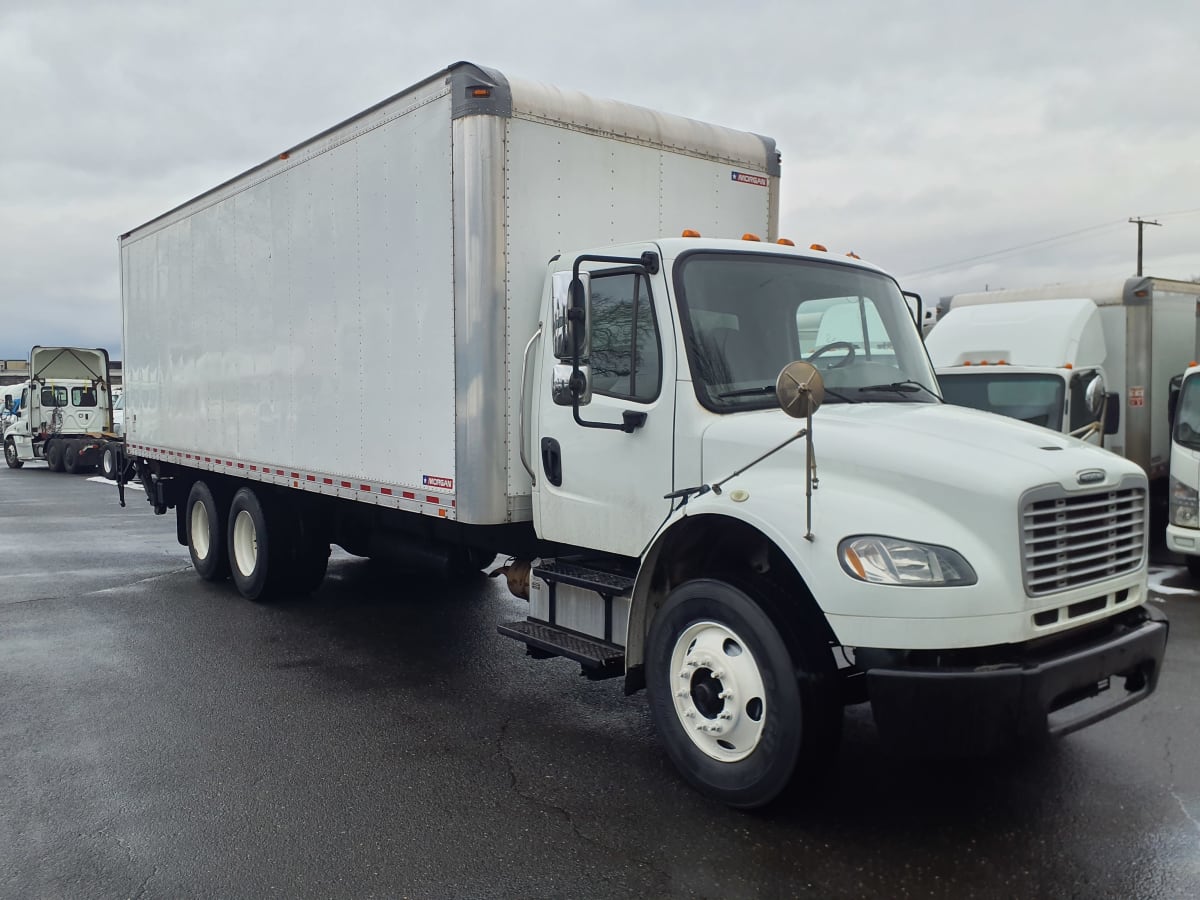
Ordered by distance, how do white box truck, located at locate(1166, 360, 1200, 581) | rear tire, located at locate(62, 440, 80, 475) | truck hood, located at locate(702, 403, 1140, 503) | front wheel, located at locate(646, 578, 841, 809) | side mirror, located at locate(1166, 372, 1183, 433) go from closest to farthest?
truck hood, located at locate(702, 403, 1140, 503)
front wheel, located at locate(646, 578, 841, 809)
white box truck, located at locate(1166, 360, 1200, 581)
side mirror, located at locate(1166, 372, 1183, 433)
rear tire, located at locate(62, 440, 80, 475)

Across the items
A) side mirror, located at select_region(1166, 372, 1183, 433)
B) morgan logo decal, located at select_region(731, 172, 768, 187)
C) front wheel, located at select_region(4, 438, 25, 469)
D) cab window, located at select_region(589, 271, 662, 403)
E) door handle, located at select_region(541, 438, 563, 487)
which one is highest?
morgan logo decal, located at select_region(731, 172, 768, 187)

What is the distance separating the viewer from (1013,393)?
1074cm

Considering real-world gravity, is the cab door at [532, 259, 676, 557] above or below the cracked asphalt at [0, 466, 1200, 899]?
above

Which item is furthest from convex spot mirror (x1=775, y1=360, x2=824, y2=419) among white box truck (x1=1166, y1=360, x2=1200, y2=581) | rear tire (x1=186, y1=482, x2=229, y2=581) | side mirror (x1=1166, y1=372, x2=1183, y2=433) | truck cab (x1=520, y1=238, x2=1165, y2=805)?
side mirror (x1=1166, y1=372, x2=1183, y2=433)

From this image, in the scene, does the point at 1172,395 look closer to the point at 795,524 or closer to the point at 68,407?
the point at 795,524

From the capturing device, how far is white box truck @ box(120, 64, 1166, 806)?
3.92 meters

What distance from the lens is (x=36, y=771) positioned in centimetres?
514

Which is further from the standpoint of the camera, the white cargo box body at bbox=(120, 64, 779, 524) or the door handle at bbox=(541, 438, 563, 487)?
the white cargo box body at bbox=(120, 64, 779, 524)

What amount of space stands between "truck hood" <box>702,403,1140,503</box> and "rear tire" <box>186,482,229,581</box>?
6571mm

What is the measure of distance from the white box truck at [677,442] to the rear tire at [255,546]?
2.08 feet

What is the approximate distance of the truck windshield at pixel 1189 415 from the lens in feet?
31.8

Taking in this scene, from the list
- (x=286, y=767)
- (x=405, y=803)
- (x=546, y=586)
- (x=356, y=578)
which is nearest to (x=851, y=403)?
(x=546, y=586)

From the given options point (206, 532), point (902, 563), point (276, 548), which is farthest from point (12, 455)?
point (902, 563)

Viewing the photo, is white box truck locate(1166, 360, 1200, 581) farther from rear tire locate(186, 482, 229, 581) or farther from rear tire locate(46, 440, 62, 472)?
rear tire locate(46, 440, 62, 472)
